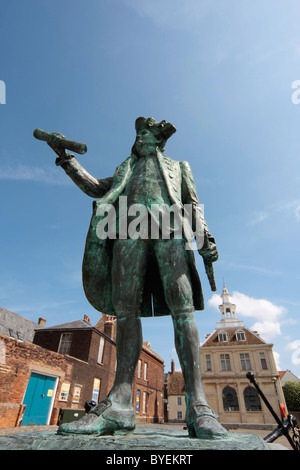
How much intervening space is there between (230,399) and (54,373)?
23632mm

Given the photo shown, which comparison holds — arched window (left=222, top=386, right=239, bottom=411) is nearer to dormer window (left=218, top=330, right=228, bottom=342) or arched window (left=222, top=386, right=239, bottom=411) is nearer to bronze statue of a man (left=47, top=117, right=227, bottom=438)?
dormer window (left=218, top=330, right=228, bottom=342)

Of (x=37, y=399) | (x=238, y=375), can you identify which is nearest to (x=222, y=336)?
(x=238, y=375)

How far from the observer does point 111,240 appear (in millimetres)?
2646

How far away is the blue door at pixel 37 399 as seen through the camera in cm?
1534

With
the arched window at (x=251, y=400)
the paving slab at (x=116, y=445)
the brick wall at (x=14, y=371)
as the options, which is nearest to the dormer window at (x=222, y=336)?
the arched window at (x=251, y=400)

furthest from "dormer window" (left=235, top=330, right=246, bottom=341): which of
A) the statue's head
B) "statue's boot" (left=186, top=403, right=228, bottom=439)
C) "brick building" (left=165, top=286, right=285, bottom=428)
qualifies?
"statue's boot" (left=186, top=403, right=228, bottom=439)

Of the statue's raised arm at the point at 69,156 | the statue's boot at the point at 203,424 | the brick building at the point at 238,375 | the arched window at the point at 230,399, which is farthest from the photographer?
the arched window at the point at 230,399

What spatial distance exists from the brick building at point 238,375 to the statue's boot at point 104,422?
107 feet

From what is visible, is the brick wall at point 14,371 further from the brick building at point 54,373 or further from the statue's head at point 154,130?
the statue's head at point 154,130

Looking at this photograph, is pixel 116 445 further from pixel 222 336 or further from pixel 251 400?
pixel 222 336

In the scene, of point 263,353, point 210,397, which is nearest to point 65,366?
point 210,397

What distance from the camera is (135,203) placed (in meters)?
2.57
